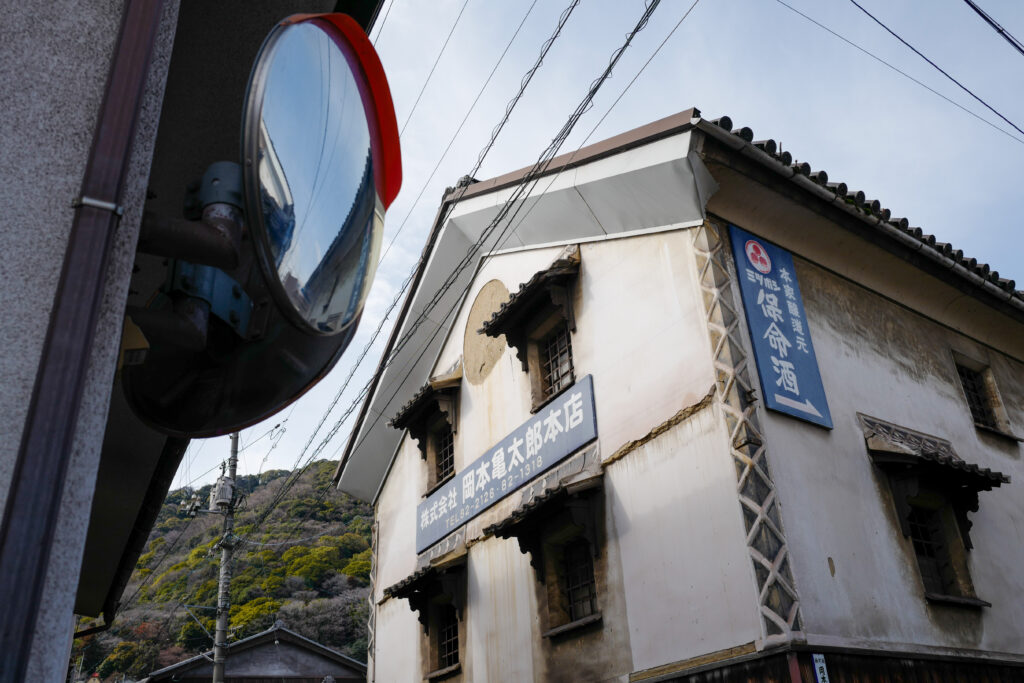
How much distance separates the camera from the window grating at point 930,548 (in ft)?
33.3

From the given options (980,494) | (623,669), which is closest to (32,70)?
(623,669)

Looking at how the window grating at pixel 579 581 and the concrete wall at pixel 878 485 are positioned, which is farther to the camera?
the window grating at pixel 579 581

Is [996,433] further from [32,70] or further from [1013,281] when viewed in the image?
[32,70]

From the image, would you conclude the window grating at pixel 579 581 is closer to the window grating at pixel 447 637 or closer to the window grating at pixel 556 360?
the window grating at pixel 556 360

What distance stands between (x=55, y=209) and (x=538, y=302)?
421 inches

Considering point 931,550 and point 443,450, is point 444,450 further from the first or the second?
point 931,550

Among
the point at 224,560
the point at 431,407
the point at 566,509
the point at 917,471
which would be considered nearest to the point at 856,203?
the point at 917,471

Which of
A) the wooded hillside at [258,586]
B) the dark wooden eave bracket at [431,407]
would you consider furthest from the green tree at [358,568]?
the dark wooden eave bracket at [431,407]

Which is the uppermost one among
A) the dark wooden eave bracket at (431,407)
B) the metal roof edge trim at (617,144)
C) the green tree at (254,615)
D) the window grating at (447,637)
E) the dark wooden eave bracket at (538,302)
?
the metal roof edge trim at (617,144)

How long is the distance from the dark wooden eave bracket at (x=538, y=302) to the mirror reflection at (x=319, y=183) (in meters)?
9.60

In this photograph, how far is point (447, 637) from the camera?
1427 cm

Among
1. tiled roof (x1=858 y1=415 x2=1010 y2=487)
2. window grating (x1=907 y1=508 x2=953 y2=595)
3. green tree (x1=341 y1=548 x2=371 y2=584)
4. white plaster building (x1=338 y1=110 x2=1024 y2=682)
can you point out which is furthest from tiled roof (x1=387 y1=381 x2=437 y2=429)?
green tree (x1=341 y1=548 x2=371 y2=584)

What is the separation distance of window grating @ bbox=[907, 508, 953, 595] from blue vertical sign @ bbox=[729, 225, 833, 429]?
240cm

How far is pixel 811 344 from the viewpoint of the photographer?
10031mm
